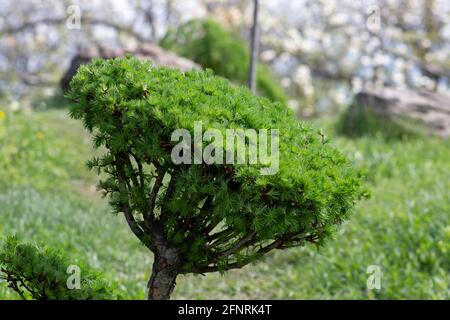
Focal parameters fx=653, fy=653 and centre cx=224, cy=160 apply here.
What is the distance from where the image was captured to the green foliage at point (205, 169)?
2.95 metres

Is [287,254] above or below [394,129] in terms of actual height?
below

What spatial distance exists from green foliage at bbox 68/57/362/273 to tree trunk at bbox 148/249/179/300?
0.18 feet

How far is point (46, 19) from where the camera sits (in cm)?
1639

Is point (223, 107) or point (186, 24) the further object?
point (186, 24)

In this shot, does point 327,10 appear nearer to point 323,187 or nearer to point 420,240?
point 420,240

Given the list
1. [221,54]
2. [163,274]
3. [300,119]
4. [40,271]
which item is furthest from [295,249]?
[221,54]

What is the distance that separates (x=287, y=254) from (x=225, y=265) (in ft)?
11.0

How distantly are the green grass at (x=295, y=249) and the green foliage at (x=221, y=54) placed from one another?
325 cm

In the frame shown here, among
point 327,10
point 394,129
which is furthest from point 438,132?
point 327,10

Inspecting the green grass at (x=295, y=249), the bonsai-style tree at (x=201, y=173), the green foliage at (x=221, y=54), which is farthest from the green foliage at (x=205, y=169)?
the green foliage at (x=221, y=54)


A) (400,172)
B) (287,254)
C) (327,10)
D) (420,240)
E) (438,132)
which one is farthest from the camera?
(327,10)

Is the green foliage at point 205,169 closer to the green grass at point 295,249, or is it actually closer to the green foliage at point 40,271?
the green foliage at point 40,271

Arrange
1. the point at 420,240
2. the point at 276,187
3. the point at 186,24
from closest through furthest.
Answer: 1. the point at 276,187
2. the point at 420,240
3. the point at 186,24
